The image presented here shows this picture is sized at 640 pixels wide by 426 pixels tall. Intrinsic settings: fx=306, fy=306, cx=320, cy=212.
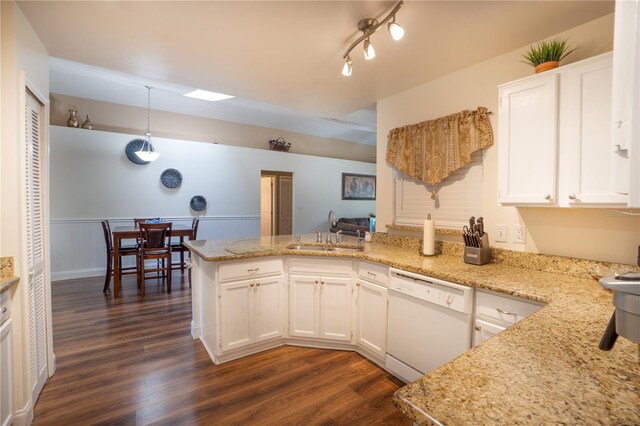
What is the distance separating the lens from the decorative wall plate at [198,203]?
234 inches

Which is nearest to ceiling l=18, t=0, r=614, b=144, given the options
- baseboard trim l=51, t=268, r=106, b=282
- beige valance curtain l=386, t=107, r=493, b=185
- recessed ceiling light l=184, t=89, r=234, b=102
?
beige valance curtain l=386, t=107, r=493, b=185

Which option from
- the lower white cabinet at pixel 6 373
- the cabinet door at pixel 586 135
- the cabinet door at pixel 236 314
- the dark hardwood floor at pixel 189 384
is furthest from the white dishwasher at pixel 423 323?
the lower white cabinet at pixel 6 373

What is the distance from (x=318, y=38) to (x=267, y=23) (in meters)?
0.36

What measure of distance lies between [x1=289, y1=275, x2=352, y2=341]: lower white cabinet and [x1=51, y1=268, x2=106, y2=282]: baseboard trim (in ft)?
13.5

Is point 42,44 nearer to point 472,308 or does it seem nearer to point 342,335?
point 342,335

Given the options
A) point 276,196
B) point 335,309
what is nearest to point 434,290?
point 335,309

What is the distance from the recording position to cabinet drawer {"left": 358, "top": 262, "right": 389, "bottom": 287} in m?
2.32

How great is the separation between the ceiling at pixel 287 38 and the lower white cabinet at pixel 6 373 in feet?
5.92

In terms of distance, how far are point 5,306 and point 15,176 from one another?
2.28 ft

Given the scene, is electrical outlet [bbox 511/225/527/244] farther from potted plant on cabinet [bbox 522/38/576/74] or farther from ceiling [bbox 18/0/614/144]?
ceiling [bbox 18/0/614/144]

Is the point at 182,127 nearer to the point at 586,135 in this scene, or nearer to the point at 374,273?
the point at 374,273

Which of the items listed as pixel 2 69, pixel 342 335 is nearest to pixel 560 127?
pixel 342 335

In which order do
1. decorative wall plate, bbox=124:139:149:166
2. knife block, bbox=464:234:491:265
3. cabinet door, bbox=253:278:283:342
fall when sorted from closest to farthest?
knife block, bbox=464:234:491:265 → cabinet door, bbox=253:278:283:342 → decorative wall plate, bbox=124:139:149:166

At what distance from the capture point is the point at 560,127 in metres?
1.73
